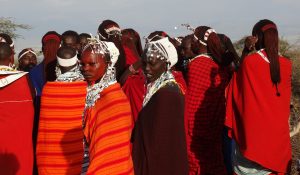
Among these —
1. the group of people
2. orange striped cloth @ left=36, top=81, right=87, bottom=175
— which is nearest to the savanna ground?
the group of people

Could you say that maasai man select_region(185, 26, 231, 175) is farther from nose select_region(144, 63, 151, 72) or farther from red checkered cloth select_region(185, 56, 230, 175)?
nose select_region(144, 63, 151, 72)

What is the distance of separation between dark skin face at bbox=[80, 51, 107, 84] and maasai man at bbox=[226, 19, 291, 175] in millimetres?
1889

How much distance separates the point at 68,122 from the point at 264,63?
2.02 meters

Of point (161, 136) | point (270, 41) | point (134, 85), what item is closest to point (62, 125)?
point (161, 136)

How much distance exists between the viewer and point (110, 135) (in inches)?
162

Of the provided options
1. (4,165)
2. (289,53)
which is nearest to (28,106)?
(4,165)

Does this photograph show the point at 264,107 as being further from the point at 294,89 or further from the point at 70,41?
the point at 294,89

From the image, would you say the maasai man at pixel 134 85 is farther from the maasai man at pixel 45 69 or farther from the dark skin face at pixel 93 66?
the dark skin face at pixel 93 66

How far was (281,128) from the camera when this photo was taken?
5773 millimetres

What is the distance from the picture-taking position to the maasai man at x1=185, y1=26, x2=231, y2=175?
686 cm

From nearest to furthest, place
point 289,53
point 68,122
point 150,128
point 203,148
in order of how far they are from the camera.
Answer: point 150,128
point 68,122
point 203,148
point 289,53

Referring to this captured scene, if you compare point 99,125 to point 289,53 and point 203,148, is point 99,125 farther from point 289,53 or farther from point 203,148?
point 289,53

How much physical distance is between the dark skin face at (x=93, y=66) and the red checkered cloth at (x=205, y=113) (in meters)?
2.68

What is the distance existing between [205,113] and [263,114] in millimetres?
1333
